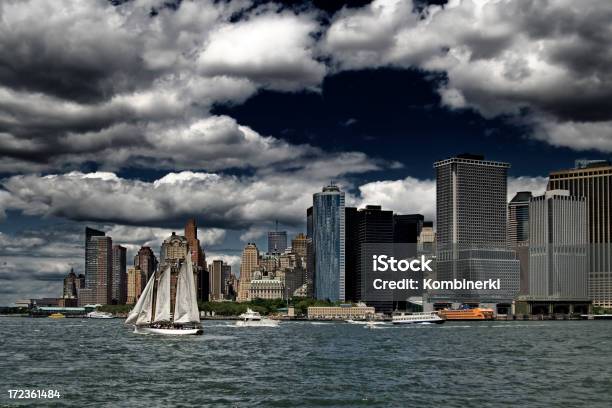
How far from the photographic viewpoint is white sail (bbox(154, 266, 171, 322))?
159m

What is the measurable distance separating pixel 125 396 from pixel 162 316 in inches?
3729

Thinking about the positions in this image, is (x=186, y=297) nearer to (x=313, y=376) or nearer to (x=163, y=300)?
(x=163, y=300)

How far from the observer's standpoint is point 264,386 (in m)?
76.7

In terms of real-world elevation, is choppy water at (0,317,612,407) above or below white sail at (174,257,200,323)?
below

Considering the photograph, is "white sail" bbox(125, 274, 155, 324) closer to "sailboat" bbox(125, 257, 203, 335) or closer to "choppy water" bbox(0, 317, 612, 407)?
"sailboat" bbox(125, 257, 203, 335)

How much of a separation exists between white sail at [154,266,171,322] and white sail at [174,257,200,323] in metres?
3.91

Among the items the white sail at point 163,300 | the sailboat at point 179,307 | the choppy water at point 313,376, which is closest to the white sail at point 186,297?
the sailboat at point 179,307

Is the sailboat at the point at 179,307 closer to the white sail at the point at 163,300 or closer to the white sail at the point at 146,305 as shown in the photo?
the white sail at the point at 163,300

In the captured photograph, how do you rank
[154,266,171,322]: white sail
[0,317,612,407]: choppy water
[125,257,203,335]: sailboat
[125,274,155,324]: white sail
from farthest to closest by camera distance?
[125,274,155,324]: white sail → [154,266,171,322]: white sail → [125,257,203,335]: sailboat → [0,317,612,407]: choppy water

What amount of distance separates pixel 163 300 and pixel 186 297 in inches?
323

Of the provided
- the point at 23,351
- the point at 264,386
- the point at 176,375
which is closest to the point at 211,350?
the point at 23,351

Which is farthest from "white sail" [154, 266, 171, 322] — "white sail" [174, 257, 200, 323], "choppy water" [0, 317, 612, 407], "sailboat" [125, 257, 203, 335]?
"choppy water" [0, 317, 612, 407]

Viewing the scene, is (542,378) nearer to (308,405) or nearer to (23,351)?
(308,405)

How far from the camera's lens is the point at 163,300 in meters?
162
